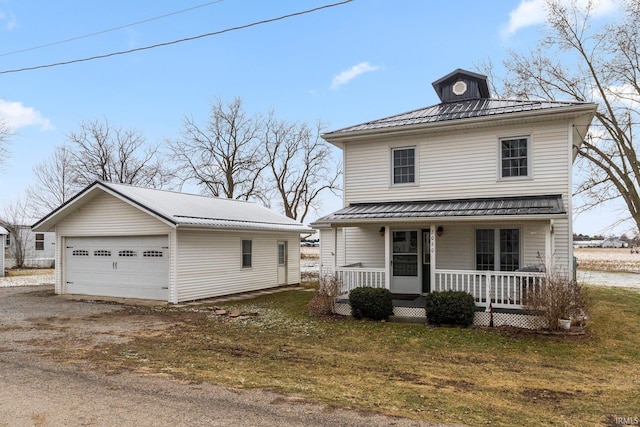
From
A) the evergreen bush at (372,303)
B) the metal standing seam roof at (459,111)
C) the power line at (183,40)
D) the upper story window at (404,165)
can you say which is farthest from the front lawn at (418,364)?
the power line at (183,40)

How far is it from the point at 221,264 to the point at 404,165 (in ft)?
25.4

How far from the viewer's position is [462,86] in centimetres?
1508

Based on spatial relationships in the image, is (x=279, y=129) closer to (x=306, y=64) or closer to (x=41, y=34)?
(x=306, y=64)

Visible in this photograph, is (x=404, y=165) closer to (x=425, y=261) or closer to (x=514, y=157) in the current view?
(x=425, y=261)

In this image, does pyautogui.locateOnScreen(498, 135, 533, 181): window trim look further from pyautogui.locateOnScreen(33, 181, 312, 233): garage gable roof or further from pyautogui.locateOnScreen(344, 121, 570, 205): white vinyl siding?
pyautogui.locateOnScreen(33, 181, 312, 233): garage gable roof

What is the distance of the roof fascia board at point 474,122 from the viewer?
1133cm

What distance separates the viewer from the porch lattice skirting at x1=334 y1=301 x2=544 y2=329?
10062 millimetres

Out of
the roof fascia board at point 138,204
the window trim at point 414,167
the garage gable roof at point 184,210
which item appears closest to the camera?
the window trim at point 414,167

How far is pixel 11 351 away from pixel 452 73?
46.7 feet

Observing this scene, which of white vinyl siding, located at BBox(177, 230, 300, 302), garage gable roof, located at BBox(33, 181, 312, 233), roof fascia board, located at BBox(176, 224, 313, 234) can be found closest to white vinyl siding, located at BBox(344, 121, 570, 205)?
roof fascia board, located at BBox(176, 224, 313, 234)

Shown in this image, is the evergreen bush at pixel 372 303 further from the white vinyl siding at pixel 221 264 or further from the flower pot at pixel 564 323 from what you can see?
the white vinyl siding at pixel 221 264

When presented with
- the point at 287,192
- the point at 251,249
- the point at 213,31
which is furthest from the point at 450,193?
the point at 287,192

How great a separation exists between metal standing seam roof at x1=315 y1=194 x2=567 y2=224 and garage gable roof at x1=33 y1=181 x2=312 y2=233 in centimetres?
491

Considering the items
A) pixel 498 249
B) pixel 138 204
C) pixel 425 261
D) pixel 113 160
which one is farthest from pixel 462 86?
pixel 113 160
